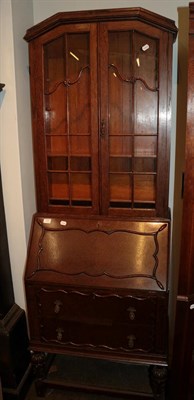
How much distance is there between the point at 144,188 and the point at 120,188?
5.5 inches

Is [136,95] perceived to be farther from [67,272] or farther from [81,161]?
[67,272]

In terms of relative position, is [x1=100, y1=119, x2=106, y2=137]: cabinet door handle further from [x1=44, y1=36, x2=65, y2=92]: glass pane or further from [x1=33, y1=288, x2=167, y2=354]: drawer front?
[x1=33, y1=288, x2=167, y2=354]: drawer front

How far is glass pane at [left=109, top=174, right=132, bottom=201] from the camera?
1.69m

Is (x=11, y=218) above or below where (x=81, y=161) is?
below

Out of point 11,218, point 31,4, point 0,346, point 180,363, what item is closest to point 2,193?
point 11,218

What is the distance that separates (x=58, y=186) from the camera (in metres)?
1.76

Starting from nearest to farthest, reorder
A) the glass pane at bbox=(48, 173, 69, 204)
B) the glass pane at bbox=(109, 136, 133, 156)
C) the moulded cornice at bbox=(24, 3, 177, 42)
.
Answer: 1. the moulded cornice at bbox=(24, 3, 177, 42)
2. the glass pane at bbox=(109, 136, 133, 156)
3. the glass pane at bbox=(48, 173, 69, 204)

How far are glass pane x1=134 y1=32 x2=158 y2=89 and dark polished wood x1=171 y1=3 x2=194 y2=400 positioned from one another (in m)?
0.32

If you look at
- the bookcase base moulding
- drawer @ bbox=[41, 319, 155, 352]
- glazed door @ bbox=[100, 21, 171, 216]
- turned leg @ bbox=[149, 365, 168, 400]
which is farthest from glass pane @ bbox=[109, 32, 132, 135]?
turned leg @ bbox=[149, 365, 168, 400]

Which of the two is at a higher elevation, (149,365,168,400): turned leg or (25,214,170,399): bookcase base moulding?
(25,214,170,399): bookcase base moulding

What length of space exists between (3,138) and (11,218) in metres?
0.47

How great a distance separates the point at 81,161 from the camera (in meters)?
1.70

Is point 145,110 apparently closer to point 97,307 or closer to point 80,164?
point 80,164

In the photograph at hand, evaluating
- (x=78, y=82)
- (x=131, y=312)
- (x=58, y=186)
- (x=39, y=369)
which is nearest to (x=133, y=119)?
(x=78, y=82)
